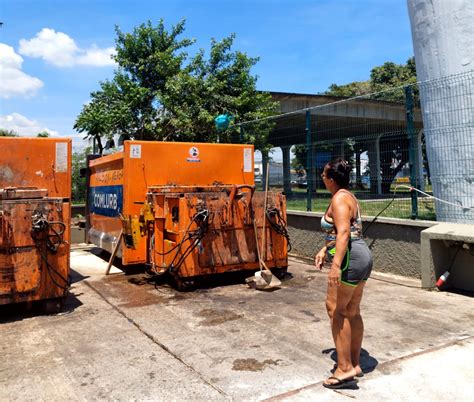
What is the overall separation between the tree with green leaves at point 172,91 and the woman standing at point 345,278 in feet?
34.0

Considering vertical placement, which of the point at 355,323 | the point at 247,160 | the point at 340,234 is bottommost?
the point at 355,323

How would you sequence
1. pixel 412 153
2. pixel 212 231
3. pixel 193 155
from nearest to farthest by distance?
1. pixel 212 231
2. pixel 412 153
3. pixel 193 155

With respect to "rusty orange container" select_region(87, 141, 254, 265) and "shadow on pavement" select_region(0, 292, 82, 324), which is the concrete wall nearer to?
"rusty orange container" select_region(87, 141, 254, 265)

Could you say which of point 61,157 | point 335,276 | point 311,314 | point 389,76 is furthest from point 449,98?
point 389,76

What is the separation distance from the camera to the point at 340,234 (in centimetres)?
326

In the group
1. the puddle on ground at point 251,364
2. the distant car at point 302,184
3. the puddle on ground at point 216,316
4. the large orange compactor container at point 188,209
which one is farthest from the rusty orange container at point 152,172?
the puddle on ground at point 251,364

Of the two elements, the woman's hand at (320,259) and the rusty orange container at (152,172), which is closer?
the woman's hand at (320,259)

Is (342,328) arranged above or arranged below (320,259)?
below

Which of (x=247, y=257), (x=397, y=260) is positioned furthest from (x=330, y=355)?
(x=397, y=260)

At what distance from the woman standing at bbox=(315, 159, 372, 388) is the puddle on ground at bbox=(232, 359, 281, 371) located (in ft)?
1.89

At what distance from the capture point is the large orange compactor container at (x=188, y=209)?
6.24 metres

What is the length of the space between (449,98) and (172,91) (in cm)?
943

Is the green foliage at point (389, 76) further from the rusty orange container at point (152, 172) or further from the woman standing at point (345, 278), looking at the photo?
the woman standing at point (345, 278)

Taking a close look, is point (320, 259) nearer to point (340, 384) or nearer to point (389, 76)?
point (340, 384)
